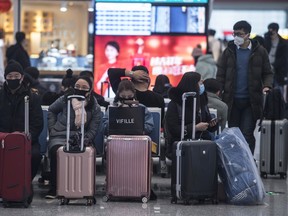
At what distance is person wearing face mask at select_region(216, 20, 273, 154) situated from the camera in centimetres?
1285

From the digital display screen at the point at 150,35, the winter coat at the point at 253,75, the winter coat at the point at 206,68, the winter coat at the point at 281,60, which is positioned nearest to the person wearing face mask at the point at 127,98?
the winter coat at the point at 253,75

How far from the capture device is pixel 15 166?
10.3 meters

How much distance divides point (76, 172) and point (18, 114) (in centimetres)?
115

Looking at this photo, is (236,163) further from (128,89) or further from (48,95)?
(48,95)

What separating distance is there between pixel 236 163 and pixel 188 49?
708 cm

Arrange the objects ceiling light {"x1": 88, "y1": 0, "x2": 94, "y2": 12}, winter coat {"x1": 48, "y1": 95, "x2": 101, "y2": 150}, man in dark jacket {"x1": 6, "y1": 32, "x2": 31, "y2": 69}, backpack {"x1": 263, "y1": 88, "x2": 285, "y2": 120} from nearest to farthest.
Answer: winter coat {"x1": 48, "y1": 95, "x2": 101, "y2": 150} → backpack {"x1": 263, "y1": 88, "x2": 285, "y2": 120} → man in dark jacket {"x1": 6, "y1": 32, "x2": 31, "y2": 69} → ceiling light {"x1": 88, "y1": 0, "x2": 94, "y2": 12}

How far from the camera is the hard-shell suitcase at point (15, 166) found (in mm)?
10289

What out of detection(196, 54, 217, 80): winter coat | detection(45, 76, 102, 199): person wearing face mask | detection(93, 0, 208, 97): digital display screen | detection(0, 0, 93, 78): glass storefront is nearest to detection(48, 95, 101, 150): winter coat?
detection(45, 76, 102, 199): person wearing face mask

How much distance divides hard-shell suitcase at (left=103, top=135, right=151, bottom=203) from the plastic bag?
2.87 ft

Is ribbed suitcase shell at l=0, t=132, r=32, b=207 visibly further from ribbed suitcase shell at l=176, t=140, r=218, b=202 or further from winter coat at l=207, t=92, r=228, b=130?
winter coat at l=207, t=92, r=228, b=130

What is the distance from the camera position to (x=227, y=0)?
40.6 meters

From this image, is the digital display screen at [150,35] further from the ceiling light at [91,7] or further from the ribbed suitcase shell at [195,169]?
the ribbed suitcase shell at [195,169]

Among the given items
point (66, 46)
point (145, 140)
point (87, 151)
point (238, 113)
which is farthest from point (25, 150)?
point (66, 46)

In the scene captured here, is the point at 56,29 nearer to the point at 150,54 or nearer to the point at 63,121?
the point at 150,54
